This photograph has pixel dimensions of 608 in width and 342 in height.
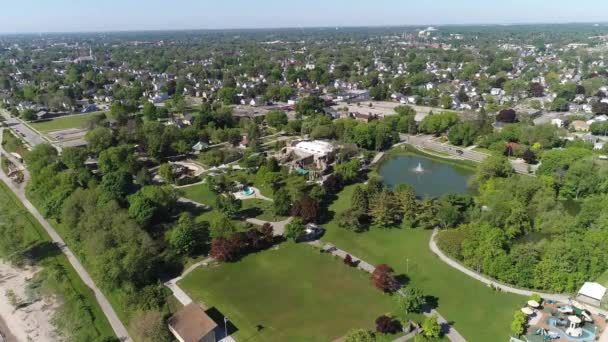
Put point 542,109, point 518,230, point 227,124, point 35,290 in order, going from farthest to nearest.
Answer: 1. point 542,109
2. point 227,124
3. point 518,230
4. point 35,290

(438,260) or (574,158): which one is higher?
(574,158)

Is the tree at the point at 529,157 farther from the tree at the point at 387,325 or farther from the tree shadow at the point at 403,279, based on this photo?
the tree at the point at 387,325

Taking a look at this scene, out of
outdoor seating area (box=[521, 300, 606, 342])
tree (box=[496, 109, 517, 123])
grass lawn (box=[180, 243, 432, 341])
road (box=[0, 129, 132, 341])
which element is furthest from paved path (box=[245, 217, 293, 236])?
tree (box=[496, 109, 517, 123])

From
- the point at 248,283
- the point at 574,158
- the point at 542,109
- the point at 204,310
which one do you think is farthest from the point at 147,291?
the point at 542,109

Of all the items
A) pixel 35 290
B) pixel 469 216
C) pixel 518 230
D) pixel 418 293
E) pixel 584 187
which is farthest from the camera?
pixel 584 187

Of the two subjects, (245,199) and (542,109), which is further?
(542,109)

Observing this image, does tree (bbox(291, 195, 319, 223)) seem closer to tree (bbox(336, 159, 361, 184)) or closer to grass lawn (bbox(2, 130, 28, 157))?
tree (bbox(336, 159, 361, 184))

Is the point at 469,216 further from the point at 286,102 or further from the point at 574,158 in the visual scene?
the point at 286,102

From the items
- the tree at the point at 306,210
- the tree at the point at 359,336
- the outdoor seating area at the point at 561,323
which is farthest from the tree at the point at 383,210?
the tree at the point at 359,336
